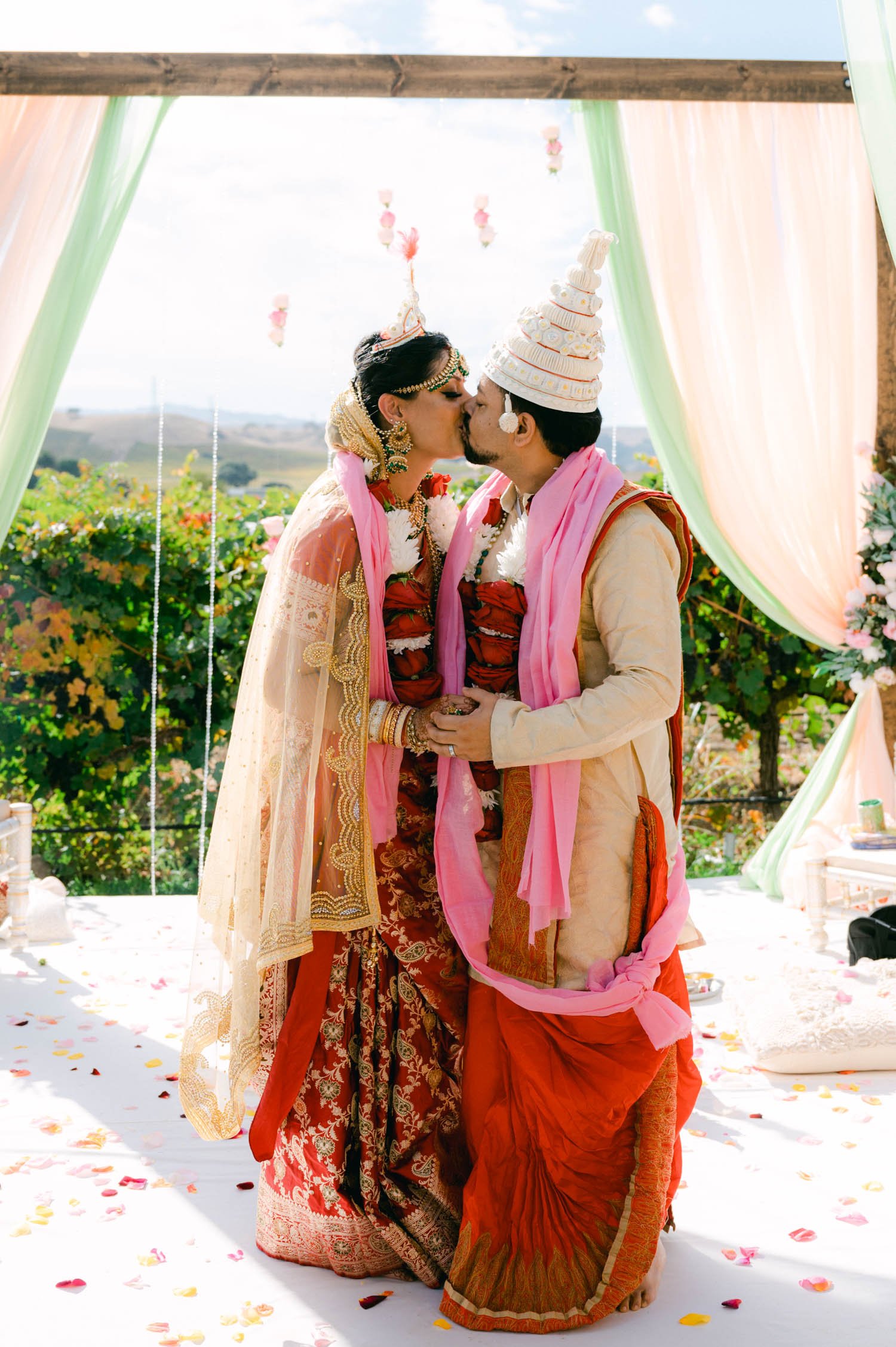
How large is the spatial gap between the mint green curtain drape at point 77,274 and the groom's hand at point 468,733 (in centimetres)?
303

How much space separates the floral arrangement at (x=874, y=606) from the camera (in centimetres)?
478

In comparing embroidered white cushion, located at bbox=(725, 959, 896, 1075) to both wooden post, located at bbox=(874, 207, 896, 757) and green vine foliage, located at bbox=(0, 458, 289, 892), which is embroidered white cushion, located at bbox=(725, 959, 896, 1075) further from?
green vine foliage, located at bbox=(0, 458, 289, 892)

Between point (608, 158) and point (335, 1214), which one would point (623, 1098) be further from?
point (608, 158)

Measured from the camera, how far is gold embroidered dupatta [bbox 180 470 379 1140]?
2059 millimetres

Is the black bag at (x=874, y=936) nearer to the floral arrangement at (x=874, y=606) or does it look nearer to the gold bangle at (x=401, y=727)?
Result: the floral arrangement at (x=874, y=606)

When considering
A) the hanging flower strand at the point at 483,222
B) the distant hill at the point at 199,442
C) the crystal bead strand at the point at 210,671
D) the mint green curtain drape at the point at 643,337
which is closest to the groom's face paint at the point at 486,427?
the mint green curtain drape at the point at 643,337

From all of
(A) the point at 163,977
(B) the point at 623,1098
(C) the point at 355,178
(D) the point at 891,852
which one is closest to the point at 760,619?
(D) the point at 891,852

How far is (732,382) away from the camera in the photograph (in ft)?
16.0

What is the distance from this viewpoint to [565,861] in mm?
1996

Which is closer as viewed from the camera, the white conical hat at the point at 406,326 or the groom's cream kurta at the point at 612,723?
the groom's cream kurta at the point at 612,723

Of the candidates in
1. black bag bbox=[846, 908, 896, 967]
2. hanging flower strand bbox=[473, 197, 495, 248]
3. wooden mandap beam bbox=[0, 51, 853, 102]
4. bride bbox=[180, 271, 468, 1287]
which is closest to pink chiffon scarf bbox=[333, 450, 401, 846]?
bride bbox=[180, 271, 468, 1287]

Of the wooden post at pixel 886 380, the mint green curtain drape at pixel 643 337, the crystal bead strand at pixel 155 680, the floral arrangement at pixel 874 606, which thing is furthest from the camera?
the crystal bead strand at pixel 155 680

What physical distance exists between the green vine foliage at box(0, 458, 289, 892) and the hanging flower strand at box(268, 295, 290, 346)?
40.9 inches

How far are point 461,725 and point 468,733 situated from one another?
0.02 metres
